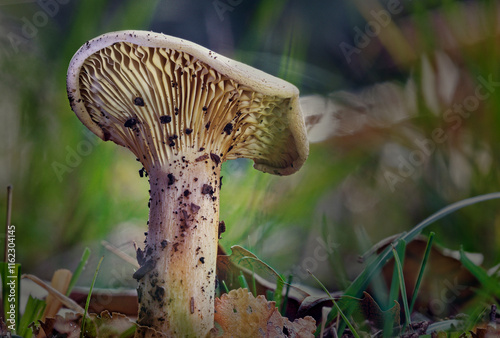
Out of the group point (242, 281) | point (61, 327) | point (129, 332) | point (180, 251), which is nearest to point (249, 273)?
point (242, 281)

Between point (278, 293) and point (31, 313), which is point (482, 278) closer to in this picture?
point (278, 293)

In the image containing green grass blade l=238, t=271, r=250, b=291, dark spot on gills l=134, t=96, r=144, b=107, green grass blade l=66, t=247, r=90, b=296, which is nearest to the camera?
dark spot on gills l=134, t=96, r=144, b=107

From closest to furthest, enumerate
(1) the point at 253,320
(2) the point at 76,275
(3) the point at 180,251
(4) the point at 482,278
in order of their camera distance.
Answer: (1) the point at 253,320 < (3) the point at 180,251 < (4) the point at 482,278 < (2) the point at 76,275

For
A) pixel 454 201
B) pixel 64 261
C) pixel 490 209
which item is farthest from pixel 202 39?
pixel 490 209

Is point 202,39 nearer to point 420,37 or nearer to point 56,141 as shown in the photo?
point 56,141

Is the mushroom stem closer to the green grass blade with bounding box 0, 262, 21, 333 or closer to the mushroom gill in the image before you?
the mushroom gill

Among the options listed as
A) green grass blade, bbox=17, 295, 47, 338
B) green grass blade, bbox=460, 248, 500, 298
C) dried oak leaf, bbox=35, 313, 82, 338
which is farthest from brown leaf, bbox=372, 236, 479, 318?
green grass blade, bbox=17, 295, 47, 338

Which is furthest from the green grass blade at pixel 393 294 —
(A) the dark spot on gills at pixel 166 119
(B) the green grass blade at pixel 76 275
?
(B) the green grass blade at pixel 76 275
